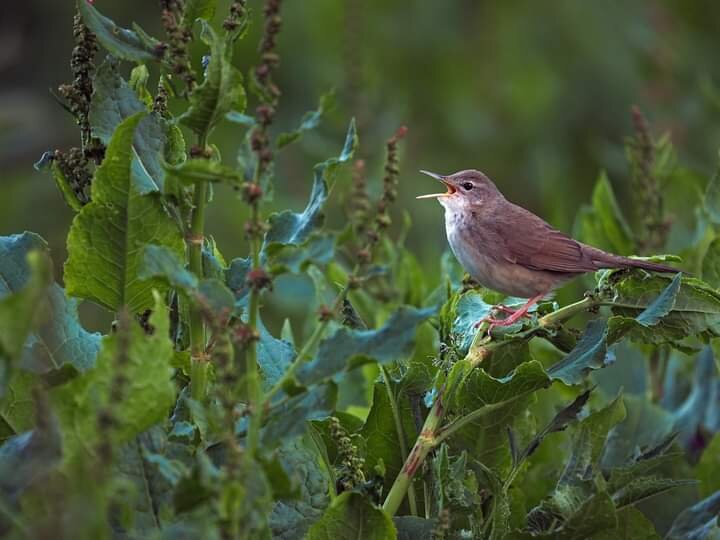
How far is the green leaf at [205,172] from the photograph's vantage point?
1919mm

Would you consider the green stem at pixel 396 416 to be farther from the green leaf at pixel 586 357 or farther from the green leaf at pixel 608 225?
the green leaf at pixel 608 225

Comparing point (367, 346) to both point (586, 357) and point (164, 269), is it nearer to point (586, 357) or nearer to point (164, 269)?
point (164, 269)

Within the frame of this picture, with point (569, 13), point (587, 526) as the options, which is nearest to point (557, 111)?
point (569, 13)

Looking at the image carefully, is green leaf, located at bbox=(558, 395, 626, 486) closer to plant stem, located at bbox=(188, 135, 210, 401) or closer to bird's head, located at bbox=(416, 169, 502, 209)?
plant stem, located at bbox=(188, 135, 210, 401)

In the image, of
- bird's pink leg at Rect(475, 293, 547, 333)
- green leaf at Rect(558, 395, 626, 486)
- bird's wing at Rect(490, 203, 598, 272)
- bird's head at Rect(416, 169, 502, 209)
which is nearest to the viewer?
green leaf at Rect(558, 395, 626, 486)

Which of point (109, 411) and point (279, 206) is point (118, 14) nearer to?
point (279, 206)

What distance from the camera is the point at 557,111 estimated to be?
9.50 m

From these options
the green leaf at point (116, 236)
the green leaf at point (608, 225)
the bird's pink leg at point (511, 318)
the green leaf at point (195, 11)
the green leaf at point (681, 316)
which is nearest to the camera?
the green leaf at point (116, 236)

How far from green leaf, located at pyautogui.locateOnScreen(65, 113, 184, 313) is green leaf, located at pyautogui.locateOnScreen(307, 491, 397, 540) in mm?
524

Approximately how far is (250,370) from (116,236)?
1.47 ft

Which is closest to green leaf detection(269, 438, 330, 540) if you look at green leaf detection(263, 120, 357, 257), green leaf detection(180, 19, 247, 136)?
green leaf detection(263, 120, 357, 257)

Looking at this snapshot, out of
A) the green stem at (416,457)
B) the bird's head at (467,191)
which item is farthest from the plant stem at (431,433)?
the bird's head at (467,191)

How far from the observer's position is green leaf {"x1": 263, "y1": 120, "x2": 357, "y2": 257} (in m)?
2.11

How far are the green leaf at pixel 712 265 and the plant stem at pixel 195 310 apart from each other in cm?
133
